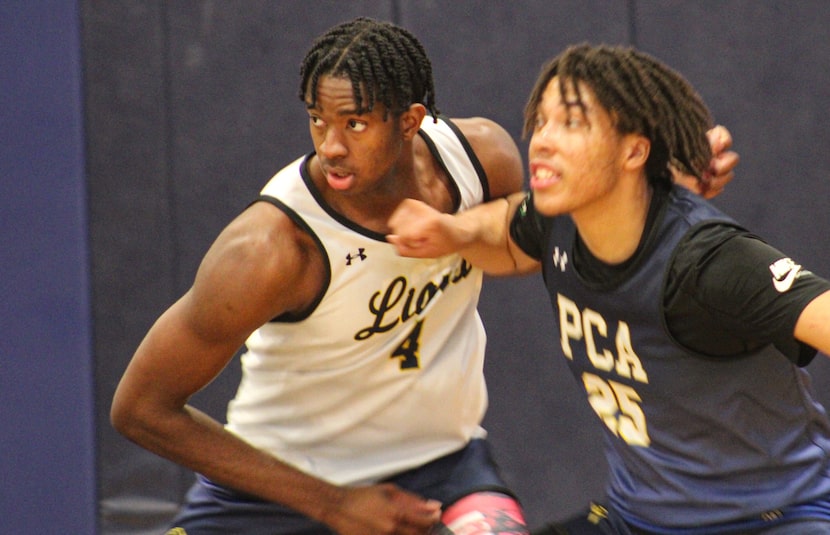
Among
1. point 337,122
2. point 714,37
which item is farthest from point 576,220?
point 714,37

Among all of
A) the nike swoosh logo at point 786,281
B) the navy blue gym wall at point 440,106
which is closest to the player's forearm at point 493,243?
the nike swoosh logo at point 786,281

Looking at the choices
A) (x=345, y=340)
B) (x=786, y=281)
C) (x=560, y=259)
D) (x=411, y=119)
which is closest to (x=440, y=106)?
(x=411, y=119)

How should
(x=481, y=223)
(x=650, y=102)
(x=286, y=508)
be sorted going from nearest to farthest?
(x=650, y=102) → (x=481, y=223) → (x=286, y=508)

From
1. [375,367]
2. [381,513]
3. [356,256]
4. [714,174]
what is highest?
[714,174]

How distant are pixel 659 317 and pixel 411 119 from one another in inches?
29.6

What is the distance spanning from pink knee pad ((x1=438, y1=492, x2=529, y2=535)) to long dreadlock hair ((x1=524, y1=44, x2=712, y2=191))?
2.73 feet

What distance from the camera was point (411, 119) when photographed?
2.55 m

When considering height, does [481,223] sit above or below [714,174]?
below

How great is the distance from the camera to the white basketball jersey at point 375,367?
2.58m

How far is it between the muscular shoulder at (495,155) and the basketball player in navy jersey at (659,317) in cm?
43

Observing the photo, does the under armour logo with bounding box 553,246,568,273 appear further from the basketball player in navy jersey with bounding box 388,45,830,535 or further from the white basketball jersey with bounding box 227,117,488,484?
the white basketball jersey with bounding box 227,117,488,484

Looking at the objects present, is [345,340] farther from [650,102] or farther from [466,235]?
[650,102]

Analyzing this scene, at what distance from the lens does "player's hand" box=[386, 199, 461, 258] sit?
2354 millimetres

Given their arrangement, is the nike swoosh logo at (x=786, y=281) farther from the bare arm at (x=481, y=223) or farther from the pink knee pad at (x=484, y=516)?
the pink knee pad at (x=484, y=516)
